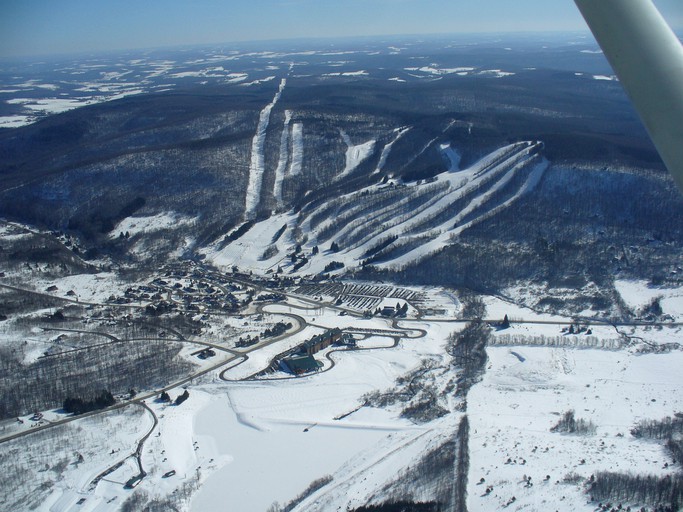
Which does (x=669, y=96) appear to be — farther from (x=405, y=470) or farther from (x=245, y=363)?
(x=245, y=363)

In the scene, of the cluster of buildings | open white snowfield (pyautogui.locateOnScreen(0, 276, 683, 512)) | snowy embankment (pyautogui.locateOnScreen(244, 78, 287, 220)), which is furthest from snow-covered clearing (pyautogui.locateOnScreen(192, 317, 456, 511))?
snowy embankment (pyautogui.locateOnScreen(244, 78, 287, 220))

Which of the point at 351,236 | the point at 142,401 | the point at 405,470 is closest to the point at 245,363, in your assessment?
the point at 142,401

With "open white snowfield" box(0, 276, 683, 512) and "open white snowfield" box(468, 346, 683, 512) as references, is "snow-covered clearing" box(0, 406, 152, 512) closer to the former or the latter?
"open white snowfield" box(0, 276, 683, 512)

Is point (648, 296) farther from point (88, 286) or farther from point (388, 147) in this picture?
point (388, 147)

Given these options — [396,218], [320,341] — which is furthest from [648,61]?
[396,218]

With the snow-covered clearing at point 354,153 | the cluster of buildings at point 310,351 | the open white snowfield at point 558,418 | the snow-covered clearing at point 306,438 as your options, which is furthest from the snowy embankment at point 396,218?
the snow-covered clearing at point 306,438

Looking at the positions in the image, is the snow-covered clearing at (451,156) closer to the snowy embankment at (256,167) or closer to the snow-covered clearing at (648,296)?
the snowy embankment at (256,167)
